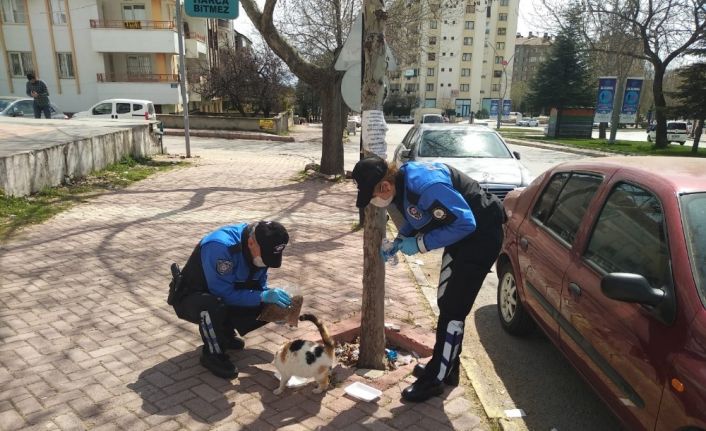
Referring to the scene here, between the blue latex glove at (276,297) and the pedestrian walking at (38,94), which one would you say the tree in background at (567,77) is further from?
the blue latex glove at (276,297)

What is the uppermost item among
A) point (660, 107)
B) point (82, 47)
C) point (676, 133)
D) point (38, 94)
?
point (82, 47)

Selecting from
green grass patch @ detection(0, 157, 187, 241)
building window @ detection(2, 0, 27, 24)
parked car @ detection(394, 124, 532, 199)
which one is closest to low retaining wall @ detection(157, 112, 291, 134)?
green grass patch @ detection(0, 157, 187, 241)

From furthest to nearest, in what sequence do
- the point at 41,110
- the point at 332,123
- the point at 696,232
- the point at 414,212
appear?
the point at 41,110 → the point at 332,123 → the point at 414,212 → the point at 696,232

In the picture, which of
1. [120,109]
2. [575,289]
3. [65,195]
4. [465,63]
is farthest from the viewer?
[465,63]

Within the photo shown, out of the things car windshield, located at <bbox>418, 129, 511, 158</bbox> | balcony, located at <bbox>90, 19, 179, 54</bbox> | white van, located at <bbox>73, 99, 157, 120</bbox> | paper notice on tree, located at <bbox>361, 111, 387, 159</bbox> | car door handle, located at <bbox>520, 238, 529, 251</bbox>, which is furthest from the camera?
balcony, located at <bbox>90, 19, 179, 54</bbox>

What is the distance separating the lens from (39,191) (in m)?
8.19

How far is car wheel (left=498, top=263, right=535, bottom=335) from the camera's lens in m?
3.96

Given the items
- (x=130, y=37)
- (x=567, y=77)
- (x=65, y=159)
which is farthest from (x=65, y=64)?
(x=567, y=77)

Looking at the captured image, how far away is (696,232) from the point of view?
92.0 inches

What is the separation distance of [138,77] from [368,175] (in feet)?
111

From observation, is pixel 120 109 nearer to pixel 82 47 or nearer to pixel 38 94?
pixel 38 94

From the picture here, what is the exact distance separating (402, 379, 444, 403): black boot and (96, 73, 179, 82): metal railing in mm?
32358

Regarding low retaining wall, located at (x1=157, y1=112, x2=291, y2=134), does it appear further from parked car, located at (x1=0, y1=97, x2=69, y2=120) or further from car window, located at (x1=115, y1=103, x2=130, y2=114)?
parked car, located at (x1=0, y1=97, x2=69, y2=120)

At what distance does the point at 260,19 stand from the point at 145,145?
528 cm
